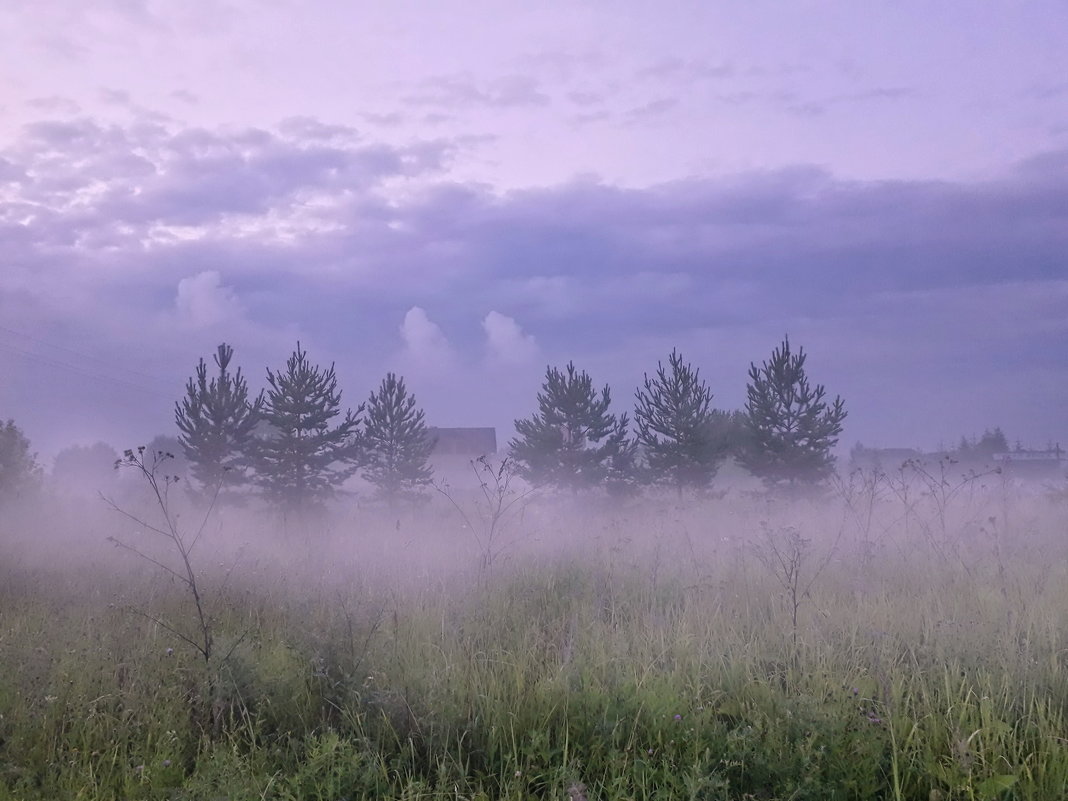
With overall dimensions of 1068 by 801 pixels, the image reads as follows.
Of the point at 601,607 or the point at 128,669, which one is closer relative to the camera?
the point at 128,669

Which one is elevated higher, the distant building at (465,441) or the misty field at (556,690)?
the distant building at (465,441)

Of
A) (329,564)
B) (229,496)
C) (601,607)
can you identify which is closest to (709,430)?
(229,496)

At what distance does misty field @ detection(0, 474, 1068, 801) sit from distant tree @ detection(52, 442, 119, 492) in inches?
1135

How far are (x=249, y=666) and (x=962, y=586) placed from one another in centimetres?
622

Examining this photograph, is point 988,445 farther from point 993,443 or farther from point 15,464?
point 15,464

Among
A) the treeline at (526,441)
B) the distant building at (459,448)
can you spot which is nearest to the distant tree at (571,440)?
the treeline at (526,441)

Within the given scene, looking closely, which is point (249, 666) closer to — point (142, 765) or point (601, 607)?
point (142, 765)

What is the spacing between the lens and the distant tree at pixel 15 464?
2614cm

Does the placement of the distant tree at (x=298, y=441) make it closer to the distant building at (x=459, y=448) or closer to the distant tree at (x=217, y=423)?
the distant tree at (x=217, y=423)

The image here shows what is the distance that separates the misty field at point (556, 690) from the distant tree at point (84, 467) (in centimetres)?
2883

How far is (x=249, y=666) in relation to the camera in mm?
5039

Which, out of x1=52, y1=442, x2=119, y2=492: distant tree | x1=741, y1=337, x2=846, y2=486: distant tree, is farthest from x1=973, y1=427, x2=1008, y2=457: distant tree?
x1=52, y1=442, x2=119, y2=492: distant tree

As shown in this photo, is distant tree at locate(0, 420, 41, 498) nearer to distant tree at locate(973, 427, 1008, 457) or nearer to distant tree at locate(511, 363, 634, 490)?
distant tree at locate(511, 363, 634, 490)

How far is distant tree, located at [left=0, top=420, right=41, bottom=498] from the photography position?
26.1m
